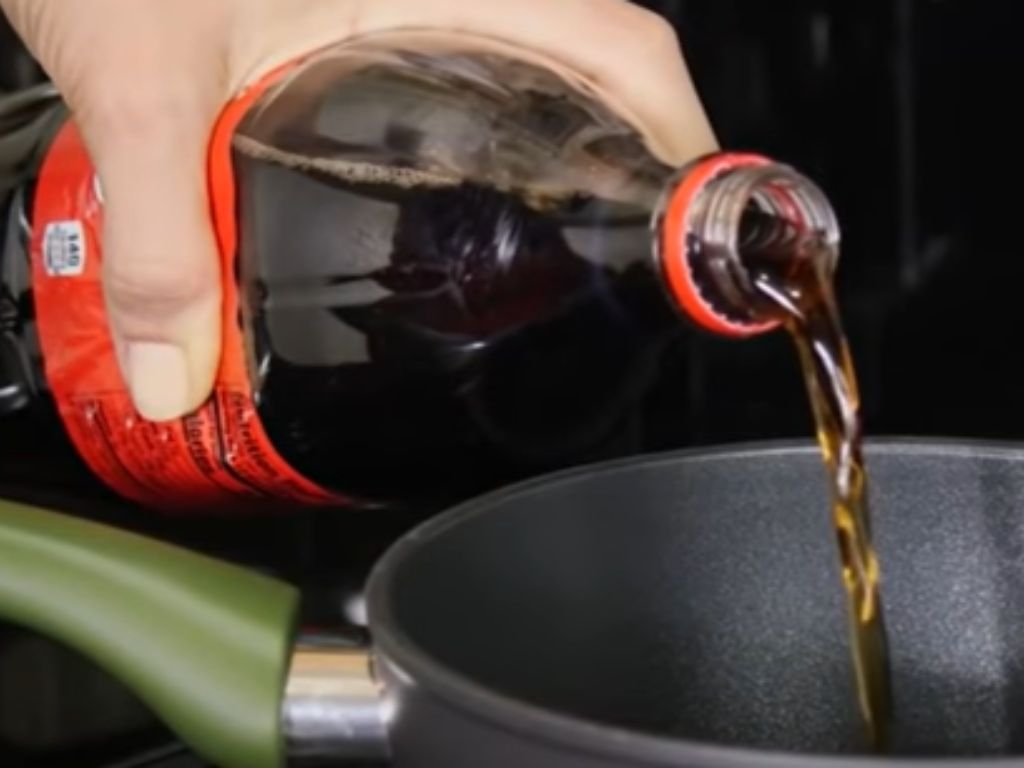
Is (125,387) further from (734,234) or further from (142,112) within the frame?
(734,234)

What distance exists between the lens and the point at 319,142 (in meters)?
0.54

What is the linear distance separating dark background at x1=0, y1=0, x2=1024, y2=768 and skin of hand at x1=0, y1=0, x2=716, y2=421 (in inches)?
2.8

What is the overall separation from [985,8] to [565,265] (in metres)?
0.21

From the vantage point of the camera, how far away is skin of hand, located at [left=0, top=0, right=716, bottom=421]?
49cm

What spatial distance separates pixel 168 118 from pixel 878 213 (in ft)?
0.91

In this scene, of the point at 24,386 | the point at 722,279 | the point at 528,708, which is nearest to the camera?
the point at 528,708

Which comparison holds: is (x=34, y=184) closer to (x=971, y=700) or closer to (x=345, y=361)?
(x=345, y=361)

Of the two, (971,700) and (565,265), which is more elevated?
(565,265)

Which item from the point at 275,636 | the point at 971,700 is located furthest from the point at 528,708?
the point at 971,700

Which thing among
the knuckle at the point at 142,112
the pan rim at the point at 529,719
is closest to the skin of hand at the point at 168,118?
the knuckle at the point at 142,112

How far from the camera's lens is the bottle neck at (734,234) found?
1.48ft

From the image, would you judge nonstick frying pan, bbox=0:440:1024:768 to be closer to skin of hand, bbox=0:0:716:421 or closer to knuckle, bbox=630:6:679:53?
skin of hand, bbox=0:0:716:421

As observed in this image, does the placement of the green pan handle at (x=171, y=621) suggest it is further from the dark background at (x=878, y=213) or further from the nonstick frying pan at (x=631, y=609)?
the dark background at (x=878, y=213)

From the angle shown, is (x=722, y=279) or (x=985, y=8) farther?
(x=985, y=8)
